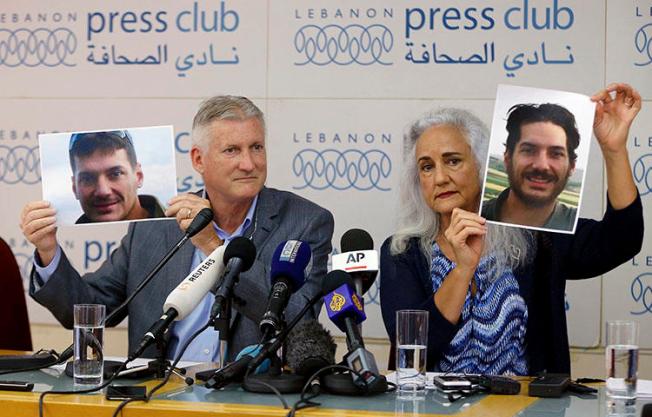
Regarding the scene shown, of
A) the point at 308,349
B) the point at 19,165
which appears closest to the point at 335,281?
the point at 308,349

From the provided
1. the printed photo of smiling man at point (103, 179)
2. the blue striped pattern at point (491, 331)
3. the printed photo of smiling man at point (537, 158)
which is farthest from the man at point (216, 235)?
the printed photo of smiling man at point (537, 158)

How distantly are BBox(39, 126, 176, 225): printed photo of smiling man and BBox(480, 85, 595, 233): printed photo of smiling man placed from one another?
3.41ft

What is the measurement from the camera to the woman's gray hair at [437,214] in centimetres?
350

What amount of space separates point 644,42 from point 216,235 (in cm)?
185

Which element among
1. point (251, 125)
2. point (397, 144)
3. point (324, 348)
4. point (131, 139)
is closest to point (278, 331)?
point (324, 348)

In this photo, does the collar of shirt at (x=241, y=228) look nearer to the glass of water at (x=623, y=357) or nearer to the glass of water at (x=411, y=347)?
the glass of water at (x=411, y=347)

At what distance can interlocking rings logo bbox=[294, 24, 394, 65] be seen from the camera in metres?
4.33

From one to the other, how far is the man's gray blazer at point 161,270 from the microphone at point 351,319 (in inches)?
37.8

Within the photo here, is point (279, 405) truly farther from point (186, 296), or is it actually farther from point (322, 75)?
point (322, 75)

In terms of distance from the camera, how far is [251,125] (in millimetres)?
3785

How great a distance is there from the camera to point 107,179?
3422 mm

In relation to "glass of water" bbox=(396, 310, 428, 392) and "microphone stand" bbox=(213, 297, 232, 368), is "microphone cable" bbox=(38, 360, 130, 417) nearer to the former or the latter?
"microphone stand" bbox=(213, 297, 232, 368)

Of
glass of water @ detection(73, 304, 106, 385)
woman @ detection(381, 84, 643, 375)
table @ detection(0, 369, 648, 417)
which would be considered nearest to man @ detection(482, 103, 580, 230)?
woman @ detection(381, 84, 643, 375)

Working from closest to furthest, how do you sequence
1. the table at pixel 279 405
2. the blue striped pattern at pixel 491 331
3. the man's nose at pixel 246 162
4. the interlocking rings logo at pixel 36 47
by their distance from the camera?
1. the table at pixel 279 405
2. the blue striped pattern at pixel 491 331
3. the man's nose at pixel 246 162
4. the interlocking rings logo at pixel 36 47
